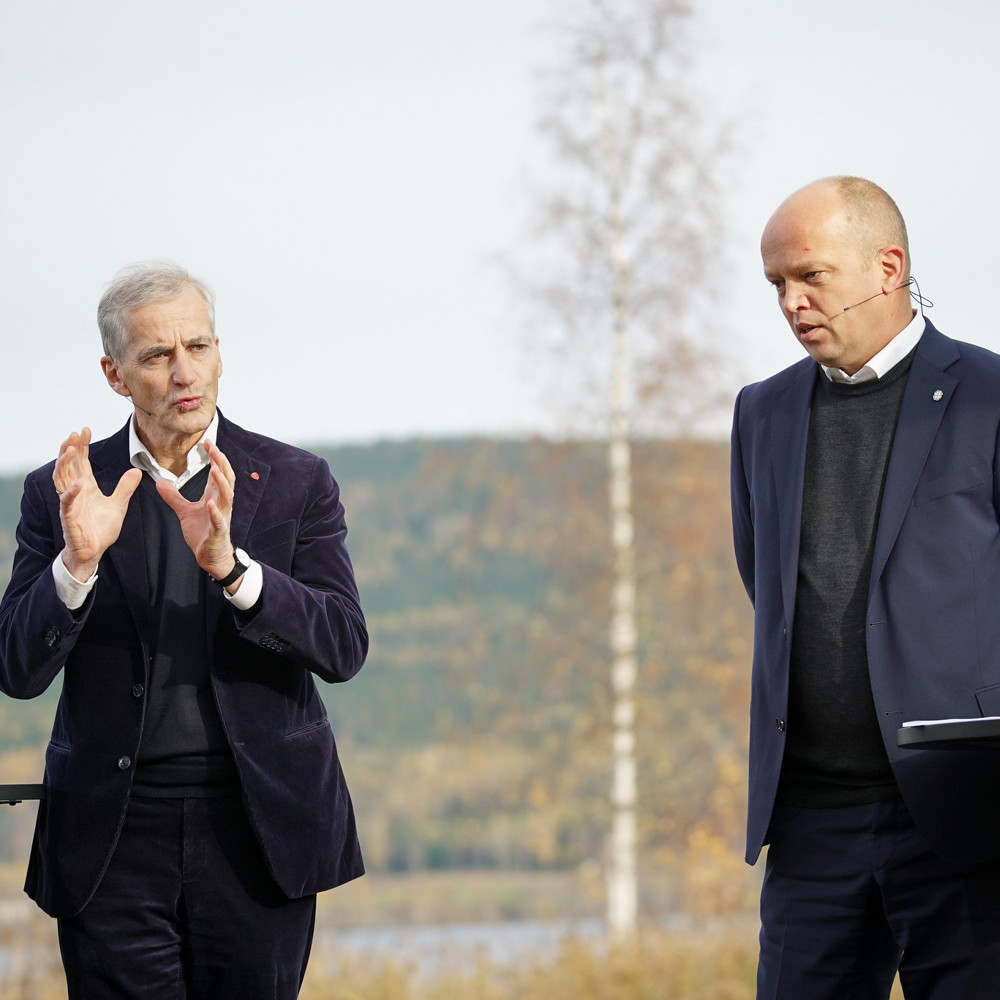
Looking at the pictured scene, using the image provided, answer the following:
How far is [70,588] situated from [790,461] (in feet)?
4.48

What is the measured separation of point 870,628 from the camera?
2.47 meters

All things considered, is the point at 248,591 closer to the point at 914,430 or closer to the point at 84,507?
the point at 84,507

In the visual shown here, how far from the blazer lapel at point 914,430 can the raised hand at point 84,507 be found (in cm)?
135

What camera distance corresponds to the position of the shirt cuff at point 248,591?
8.18ft

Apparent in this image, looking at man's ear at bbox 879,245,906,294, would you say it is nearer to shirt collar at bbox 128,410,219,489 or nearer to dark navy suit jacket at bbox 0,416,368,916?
dark navy suit jacket at bbox 0,416,368,916

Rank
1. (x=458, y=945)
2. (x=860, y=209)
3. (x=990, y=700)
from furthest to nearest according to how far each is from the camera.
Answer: (x=458, y=945)
(x=860, y=209)
(x=990, y=700)

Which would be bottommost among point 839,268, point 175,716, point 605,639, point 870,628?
point 605,639

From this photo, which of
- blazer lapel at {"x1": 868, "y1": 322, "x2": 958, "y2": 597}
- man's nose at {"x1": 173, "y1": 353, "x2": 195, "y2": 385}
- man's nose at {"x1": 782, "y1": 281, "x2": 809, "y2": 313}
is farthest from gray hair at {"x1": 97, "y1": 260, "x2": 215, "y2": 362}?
blazer lapel at {"x1": 868, "y1": 322, "x2": 958, "y2": 597}

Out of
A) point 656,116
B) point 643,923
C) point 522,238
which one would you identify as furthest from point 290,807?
point 656,116

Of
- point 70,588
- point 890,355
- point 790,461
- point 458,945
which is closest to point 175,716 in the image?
point 70,588

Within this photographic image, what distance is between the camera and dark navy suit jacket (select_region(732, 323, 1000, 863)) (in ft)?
7.89

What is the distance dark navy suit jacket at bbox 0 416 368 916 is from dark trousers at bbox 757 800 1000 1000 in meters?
0.84

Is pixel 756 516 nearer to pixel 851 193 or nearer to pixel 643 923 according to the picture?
pixel 851 193

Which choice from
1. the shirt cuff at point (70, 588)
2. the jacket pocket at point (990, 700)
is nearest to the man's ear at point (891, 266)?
the jacket pocket at point (990, 700)
